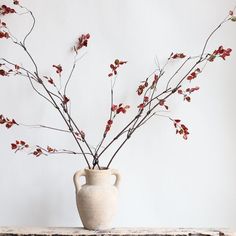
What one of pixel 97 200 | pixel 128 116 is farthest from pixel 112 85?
pixel 97 200

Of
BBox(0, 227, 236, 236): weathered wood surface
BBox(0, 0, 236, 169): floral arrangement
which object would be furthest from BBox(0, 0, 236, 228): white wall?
BBox(0, 227, 236, 236): weathered wood surface

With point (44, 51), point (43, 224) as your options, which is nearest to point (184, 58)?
point (44, 51)

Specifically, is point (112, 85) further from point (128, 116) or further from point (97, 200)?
point (97, 200)

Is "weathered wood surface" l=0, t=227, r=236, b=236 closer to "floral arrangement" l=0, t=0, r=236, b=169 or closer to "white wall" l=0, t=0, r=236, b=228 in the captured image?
"white wall" l=0, t=0, r=236, b=228

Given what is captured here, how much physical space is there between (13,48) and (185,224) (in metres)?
1.01

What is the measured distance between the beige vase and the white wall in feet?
0.69

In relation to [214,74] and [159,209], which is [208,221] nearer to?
[159,209]

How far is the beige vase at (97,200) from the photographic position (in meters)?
1.52

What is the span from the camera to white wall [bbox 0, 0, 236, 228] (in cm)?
176

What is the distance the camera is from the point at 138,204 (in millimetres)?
1758

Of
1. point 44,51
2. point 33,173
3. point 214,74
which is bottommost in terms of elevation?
point 33,173

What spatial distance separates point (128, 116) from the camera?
177 centimetres

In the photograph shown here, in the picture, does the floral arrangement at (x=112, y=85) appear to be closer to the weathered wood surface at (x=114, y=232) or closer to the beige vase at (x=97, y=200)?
the beige vase at (x=97, y=200)

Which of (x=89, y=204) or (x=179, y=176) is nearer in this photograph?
(x=89, y=204)
